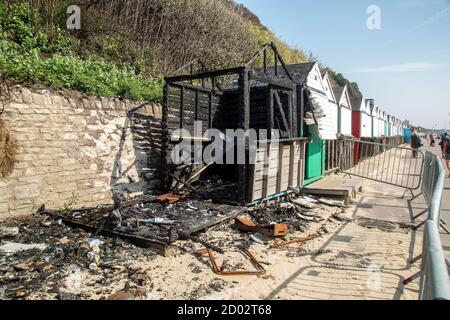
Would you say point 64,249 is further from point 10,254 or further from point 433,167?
point 433,167

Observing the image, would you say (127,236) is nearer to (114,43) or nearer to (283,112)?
(283,112)

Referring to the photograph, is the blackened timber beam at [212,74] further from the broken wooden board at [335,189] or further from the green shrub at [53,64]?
the broken wooden board at [335,189]

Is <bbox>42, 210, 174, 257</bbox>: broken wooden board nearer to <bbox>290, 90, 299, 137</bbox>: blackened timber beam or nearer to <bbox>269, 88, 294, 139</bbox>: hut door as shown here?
<bbox>269, 88, 294, 139</bbox>: hut door

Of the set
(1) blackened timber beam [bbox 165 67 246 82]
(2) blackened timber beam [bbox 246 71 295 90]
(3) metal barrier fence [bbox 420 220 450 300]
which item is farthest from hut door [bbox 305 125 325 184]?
(3) metal barrier fence [bbox 420 220 450 300]

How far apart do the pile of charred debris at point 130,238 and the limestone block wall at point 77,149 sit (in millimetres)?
458

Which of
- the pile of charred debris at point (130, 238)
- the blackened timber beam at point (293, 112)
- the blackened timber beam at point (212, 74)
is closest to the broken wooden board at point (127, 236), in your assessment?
the pile of charred debris at point (130, 238)

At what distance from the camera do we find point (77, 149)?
248 inches

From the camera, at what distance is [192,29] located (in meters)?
13.3

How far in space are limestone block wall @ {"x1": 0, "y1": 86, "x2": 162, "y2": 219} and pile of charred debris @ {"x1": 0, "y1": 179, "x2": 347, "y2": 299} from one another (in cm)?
46

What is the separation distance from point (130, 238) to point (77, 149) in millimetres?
2576

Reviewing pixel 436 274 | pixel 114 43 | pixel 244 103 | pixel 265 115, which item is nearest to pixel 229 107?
pixel 265 115

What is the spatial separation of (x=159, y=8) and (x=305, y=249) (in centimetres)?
1108

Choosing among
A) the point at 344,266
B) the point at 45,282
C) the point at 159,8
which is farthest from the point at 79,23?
the point at 344,266
